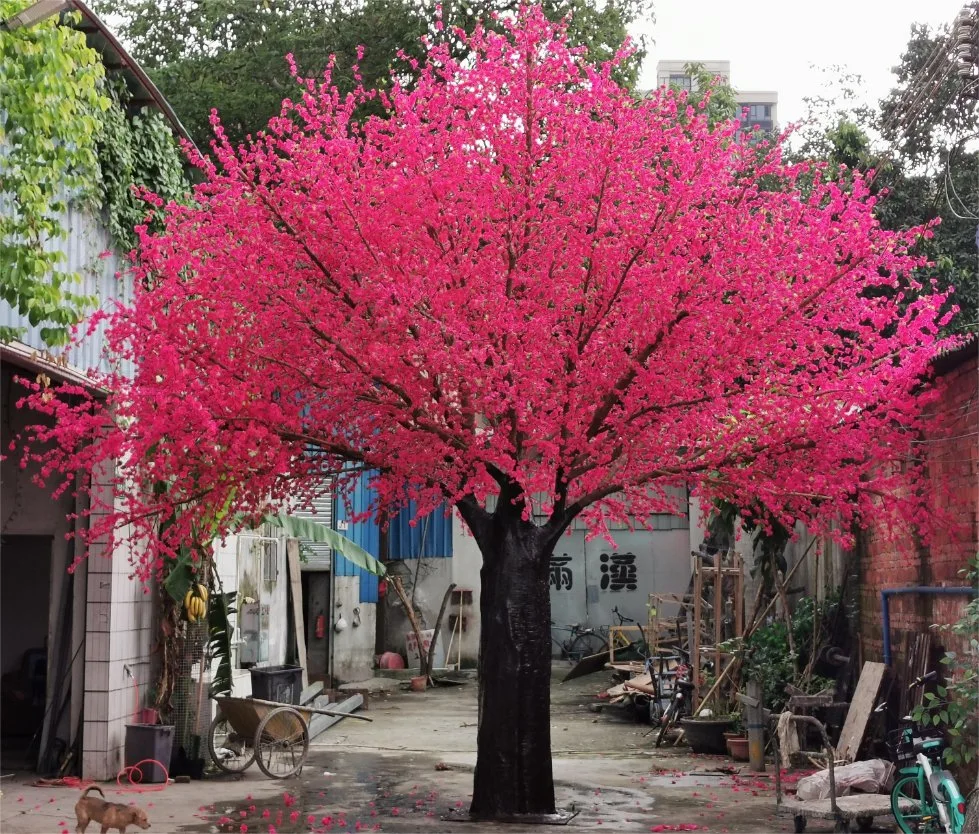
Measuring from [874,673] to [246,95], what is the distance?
1529 cm

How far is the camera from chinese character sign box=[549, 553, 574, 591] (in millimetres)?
27172

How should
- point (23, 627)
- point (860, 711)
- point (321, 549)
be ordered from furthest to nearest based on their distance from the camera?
point (321, 549)
point (23, 627)
point (860, 711)

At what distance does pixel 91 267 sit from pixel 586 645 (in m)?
18.2

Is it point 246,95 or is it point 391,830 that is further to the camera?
point 246,95

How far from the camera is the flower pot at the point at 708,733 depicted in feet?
43.7

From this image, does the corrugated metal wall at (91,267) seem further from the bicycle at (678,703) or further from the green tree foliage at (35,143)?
the bicycle at (678,703)

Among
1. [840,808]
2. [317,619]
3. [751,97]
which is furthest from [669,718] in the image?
[751,97]

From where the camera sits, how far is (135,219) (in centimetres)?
1141

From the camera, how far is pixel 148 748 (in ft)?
35.8

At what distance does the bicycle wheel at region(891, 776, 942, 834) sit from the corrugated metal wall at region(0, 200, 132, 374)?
7.42m

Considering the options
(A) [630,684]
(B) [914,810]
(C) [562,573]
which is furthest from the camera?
(C) [562,573]

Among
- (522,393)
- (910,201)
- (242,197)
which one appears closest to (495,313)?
(522,393)

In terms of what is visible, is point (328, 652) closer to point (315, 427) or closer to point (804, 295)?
point (315, 427)

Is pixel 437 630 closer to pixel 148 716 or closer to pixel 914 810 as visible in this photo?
pixel 148 716
